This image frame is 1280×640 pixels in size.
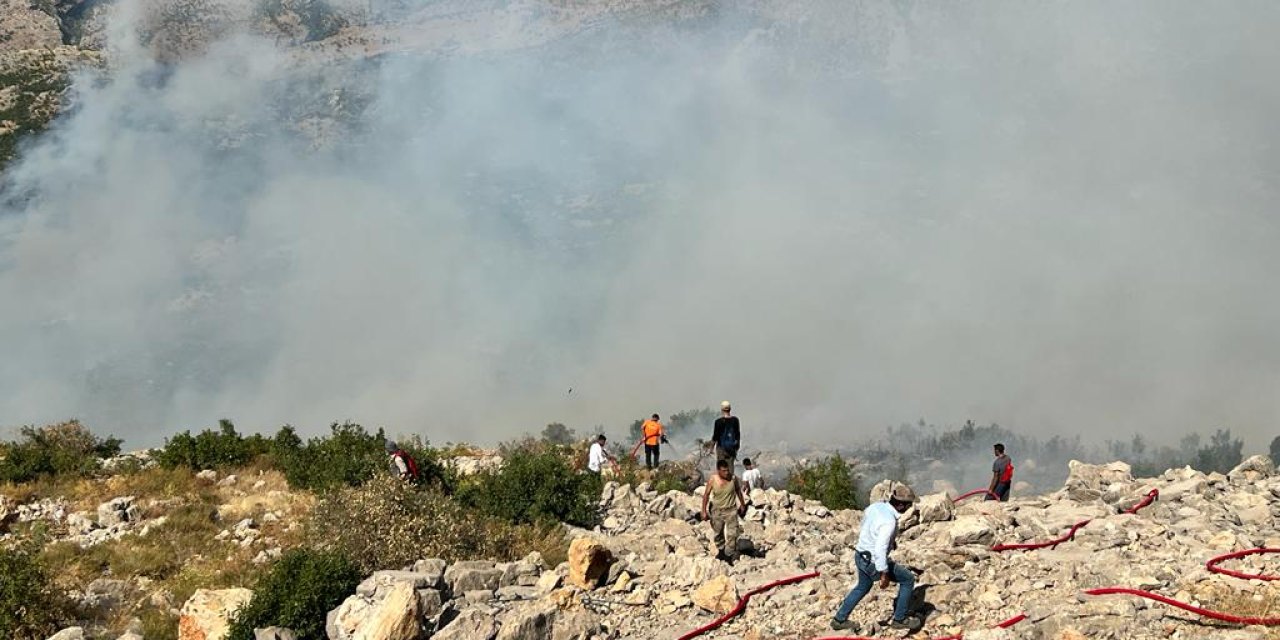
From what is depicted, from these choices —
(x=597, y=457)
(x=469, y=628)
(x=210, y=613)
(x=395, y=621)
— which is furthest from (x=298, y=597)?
(x=597, y=457)

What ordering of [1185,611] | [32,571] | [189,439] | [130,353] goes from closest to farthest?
[1185,611] → [32,571] → [189,439] → [130,353]

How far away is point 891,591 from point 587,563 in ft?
11.6

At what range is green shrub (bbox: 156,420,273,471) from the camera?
62.1 ft

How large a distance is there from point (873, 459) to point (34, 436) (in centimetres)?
5426

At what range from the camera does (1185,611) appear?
8445mm

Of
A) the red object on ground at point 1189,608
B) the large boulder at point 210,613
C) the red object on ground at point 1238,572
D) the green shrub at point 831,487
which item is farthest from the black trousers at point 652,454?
the red object on ground at point 1238,572

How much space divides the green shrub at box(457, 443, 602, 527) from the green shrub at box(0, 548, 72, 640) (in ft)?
20.9

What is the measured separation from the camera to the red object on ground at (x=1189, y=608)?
8.00 meters

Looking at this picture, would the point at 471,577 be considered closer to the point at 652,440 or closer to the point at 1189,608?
the point at 1189,608

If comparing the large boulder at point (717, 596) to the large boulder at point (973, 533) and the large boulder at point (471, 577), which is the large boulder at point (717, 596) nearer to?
the large boulder at point (471, 577)

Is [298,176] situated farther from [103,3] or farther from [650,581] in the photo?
[650,581]

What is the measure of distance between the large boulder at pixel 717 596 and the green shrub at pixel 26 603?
764 cm

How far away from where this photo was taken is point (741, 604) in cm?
990

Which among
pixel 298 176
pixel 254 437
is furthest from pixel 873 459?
pixel 298 176
